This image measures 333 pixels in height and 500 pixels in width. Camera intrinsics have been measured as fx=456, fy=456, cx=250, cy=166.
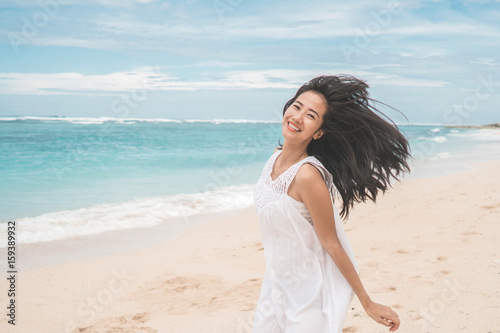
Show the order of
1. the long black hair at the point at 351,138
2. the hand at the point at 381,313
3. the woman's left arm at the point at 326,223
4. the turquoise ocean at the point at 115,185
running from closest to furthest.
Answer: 1. the woman's left arm at the point at 326,223
2. the hand at the point at 381,313
3. the long black hair at the point at 351,138
4. the turquoise ocean at the point at 115,185

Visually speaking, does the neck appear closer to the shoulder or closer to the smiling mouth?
the smiling mouth

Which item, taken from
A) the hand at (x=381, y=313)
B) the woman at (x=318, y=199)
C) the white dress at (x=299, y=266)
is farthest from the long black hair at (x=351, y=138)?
the hand at (x=381, y=313)

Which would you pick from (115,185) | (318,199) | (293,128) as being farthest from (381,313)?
(115,185)

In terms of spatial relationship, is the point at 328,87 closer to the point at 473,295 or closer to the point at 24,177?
the point at 473,295

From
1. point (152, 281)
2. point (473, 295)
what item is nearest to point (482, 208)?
point (473, 295)

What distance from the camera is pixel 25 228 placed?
306 inches

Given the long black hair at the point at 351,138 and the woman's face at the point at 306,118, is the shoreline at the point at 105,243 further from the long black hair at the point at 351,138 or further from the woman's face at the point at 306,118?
the woman's face at the point at 306,118

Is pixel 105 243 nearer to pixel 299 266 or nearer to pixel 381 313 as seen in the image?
pixel 299 266

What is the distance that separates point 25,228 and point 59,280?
8.26ft

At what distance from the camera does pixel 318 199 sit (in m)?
1.98

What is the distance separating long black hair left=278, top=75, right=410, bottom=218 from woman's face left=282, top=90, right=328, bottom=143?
36 millimetres

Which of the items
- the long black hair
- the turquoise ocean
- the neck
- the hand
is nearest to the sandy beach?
the turquoise ocean

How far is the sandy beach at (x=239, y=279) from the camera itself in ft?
13.8

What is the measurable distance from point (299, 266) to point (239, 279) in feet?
11.4
